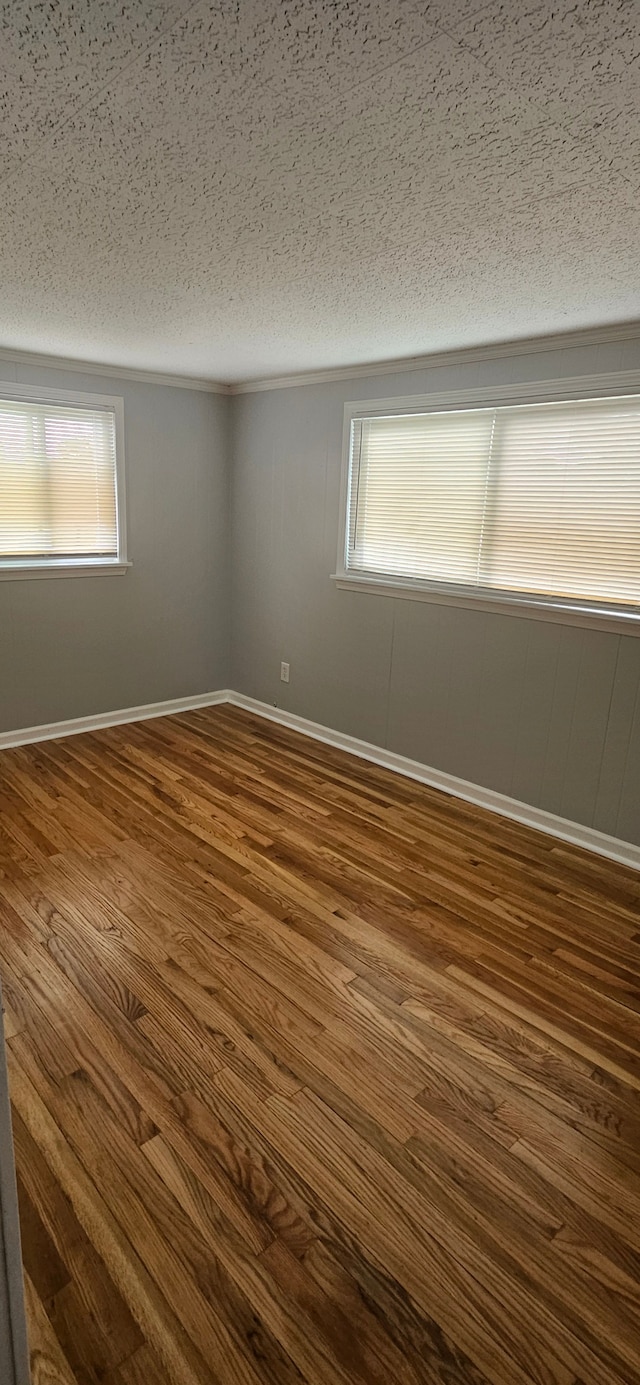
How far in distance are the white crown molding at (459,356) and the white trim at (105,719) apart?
2245 millimetres

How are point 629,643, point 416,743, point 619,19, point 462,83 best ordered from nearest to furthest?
1. point 619,19
2. point 462,83
3. point 629,643
4. point 416,743

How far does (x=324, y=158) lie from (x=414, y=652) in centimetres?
261

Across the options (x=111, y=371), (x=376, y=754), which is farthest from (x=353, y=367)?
(x=376, y=754)

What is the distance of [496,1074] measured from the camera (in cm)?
191

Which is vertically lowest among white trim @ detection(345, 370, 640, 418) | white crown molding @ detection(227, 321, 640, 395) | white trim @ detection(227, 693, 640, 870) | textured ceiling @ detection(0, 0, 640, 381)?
white trim @ detection(227, 693, 640, 870)

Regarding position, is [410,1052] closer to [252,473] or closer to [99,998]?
[99,998]

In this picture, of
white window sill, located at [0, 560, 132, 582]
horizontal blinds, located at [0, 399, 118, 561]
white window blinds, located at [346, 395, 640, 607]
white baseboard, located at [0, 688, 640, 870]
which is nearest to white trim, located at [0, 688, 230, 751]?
white baseboard, located at [0, 688, 640, 870]

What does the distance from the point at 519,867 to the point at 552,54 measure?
8.85 ft

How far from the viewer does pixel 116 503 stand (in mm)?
4418

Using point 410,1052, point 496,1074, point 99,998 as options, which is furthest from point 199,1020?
point 496,1074

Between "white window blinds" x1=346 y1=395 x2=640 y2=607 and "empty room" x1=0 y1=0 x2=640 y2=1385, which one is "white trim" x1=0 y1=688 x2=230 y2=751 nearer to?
"empty room" x1=0 y1=0 x2=640 y2=1385

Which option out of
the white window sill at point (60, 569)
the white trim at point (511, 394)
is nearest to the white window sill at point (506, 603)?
the white trim at point (511, 394)

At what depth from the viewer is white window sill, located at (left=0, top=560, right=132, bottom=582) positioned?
3984 millimetres

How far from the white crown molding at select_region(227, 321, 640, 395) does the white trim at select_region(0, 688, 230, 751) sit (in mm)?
2245
